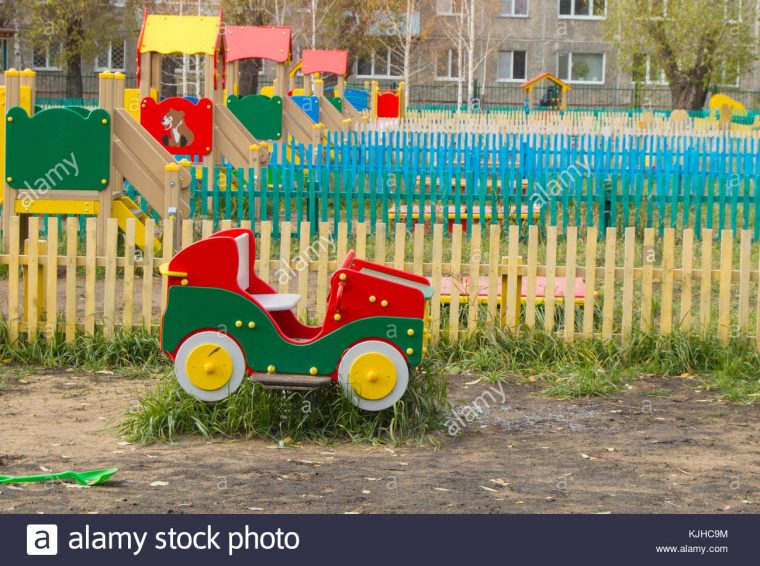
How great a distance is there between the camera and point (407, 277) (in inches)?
268

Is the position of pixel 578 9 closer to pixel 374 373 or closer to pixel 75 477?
pixel 374 373

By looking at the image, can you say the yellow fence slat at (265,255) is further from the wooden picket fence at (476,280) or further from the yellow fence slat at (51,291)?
the yellow fence slat at (51,291)

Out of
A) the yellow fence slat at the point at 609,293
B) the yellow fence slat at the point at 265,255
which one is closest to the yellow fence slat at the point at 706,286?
the yellow fence slat at the point at 609,293

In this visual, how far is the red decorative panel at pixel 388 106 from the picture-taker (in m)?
32.7

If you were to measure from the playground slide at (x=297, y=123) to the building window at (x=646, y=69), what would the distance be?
90.0ft

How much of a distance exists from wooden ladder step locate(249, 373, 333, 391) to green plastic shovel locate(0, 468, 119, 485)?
1111mm

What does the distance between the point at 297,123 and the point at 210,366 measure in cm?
1478

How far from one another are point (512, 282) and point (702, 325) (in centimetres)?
134

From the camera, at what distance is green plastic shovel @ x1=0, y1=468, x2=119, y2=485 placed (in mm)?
5340

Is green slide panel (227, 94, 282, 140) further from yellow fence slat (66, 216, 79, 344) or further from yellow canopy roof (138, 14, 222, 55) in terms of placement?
yellow fence slat (66, 216, 79, 344)

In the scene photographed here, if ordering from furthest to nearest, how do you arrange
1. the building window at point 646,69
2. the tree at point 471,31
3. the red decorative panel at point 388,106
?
the tree at point 471,31 < the building window at point 646,69 < the red decorative panel at point 388,106

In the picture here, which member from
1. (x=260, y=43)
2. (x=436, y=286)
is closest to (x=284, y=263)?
(x=436, y=286)

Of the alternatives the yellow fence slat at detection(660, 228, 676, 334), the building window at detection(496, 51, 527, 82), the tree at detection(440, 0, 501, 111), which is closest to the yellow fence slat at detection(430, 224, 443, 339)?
the yellow fence slat at detection(660, 228, 676, 334)

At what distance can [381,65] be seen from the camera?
5612 cm
